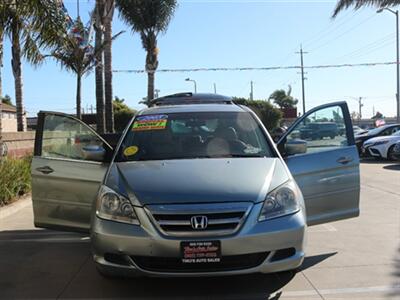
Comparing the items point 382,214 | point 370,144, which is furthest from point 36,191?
point 370,144

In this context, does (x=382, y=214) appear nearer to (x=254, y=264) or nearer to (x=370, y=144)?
(x=254, y=264)

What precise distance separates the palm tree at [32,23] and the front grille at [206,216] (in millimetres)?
8242

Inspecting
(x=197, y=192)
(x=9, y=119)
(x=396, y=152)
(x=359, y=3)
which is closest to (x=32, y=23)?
(x=197, y=192)

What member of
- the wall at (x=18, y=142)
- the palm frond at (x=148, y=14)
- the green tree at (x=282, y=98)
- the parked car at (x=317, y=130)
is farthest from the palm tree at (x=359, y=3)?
the green tree at (x=282, y=98)

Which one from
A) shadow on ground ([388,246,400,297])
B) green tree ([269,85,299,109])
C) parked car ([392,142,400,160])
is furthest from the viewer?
green tree ([269,85,299,109])

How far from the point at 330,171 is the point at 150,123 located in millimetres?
2026

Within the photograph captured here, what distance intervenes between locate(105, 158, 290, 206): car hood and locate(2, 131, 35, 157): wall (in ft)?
34.3

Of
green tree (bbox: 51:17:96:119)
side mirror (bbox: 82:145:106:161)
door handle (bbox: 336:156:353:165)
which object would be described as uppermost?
green tree (bbox: 51:17:96:119)

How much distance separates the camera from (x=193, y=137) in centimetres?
565

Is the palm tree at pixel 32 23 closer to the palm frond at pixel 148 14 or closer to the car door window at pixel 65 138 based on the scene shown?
the car door window at pixel 65 138

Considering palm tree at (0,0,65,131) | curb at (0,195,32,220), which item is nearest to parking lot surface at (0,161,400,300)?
curb at (0,195,32,220)

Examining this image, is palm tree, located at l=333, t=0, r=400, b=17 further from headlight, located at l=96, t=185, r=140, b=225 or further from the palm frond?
headlight, located at l=96, t=185, r=140, b=225

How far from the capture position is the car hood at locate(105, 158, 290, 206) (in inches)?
172

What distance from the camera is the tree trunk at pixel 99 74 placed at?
800 inches
